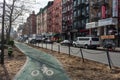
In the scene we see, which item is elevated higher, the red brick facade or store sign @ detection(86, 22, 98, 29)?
the red brick facade

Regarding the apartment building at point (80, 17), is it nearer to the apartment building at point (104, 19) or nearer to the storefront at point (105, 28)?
the apartment building at point (104, 19)

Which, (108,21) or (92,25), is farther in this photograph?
(92,25)

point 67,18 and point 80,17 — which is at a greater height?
point 67,18

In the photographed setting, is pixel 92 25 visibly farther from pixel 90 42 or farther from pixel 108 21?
pixel 90 42

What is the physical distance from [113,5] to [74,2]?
28069 mm

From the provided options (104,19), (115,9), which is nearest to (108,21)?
(104,19)

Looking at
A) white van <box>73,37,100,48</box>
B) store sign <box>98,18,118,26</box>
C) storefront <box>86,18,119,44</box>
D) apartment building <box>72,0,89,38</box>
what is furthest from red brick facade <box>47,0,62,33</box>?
white van <box>73,37,100,48</box>

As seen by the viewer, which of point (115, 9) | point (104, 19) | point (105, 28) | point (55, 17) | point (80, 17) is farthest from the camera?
point (55, 17)

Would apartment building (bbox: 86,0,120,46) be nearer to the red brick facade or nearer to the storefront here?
the storefront

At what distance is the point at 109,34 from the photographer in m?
55.2

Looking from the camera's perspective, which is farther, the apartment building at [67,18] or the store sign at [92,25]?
the apartment building at [67,18]

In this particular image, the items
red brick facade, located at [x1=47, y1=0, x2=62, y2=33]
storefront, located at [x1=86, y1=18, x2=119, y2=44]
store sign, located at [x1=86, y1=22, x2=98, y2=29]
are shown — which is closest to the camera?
storefront, located at [x1=86, y1=18, x2=119, y2=44]

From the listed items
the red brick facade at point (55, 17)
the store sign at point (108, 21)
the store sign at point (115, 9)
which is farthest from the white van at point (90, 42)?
the red brick facade at point (55, 17)

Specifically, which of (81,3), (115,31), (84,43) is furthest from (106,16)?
(81,3)
